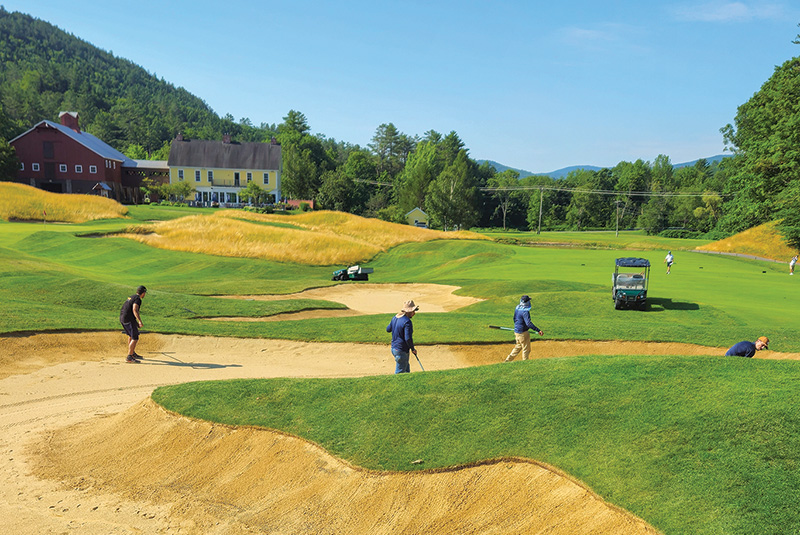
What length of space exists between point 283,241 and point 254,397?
1666 inches

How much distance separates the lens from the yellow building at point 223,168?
106 metres

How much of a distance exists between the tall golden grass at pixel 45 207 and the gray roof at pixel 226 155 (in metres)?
40.6

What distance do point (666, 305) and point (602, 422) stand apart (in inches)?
821

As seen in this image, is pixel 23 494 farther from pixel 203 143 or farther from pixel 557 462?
pixel 203 143

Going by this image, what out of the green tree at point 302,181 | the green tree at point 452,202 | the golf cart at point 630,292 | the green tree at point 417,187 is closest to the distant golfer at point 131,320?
the golf cart at point 630,292

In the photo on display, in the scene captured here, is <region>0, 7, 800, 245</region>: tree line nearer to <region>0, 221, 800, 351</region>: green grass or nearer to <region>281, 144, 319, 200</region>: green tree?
<region>281, 144, 319, 200</region>: green tree

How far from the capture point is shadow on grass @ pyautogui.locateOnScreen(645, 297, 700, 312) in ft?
87.5

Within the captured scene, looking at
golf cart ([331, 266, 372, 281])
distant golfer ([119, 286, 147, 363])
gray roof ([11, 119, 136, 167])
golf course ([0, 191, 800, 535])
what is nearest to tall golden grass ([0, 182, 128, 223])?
gray roof ([11, 119, 136, 167])

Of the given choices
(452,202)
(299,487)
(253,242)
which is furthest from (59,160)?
(299,487)

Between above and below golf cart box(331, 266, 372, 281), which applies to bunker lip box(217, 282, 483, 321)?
below

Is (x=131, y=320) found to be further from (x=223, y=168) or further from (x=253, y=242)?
(x=223, y=168)

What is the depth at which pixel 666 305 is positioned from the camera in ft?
89.6

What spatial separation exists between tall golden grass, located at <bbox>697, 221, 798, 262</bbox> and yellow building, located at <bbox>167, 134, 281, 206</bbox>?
248 feet

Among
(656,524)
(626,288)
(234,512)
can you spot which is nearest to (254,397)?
(234,512)
